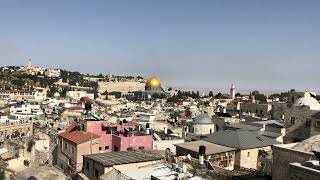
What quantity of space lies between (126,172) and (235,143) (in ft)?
23.5

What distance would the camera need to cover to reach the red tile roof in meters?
25.7

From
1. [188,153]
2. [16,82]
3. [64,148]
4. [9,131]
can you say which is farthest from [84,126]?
[16,82]

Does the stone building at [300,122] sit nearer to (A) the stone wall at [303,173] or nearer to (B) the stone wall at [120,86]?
(A) the stone wall at [303,173]

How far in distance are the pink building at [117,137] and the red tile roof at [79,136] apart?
562 millimetres

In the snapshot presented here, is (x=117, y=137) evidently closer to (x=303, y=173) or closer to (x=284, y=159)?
(x=284, y=159)

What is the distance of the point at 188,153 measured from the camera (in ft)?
70.5

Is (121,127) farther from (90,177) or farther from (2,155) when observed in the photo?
(2,155)

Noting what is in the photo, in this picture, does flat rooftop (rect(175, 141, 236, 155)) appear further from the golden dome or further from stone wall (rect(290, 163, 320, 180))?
the golden dome

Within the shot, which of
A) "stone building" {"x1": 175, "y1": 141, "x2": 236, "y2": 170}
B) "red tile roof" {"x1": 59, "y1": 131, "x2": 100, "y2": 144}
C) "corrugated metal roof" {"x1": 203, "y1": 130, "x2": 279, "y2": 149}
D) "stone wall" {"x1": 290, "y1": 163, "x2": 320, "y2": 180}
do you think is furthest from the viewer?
"red tile roof" {"x1": 59, "y1": 131, "x2": 100, "y2": 144}

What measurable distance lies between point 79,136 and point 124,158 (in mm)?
6907

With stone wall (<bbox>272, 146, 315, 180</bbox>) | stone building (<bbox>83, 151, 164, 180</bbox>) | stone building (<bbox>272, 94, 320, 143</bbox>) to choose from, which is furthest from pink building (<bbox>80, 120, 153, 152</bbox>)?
stone wall (<bbox>272, 146, 315, 180</bbox>)

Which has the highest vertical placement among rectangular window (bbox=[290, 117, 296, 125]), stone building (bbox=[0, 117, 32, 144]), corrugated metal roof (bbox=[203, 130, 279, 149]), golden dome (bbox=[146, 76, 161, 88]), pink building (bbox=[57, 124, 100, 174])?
golden dome (bbox=[146, 76, 161, 88])

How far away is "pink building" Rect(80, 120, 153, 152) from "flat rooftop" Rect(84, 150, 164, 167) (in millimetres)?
3560

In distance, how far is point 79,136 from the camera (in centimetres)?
2664
